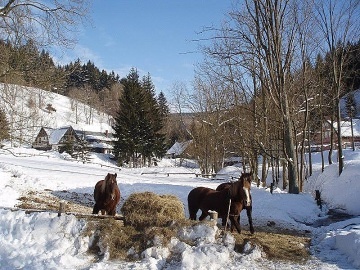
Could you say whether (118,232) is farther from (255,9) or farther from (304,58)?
(304,58)

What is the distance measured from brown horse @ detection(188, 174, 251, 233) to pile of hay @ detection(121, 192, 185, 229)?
1272 millimetres

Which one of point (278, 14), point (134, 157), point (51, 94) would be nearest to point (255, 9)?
point (278, 14)

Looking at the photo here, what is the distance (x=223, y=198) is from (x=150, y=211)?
7.43 ft

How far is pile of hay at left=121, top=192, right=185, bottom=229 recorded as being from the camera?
8.90m

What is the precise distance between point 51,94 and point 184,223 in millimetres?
7705

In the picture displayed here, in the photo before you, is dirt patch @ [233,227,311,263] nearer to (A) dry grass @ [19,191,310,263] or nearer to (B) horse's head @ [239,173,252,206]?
(A) dry grass @ [19,191,310,263]

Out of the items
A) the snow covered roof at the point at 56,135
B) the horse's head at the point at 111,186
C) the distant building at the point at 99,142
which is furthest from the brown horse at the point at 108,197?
the distant building at the point at 99,142

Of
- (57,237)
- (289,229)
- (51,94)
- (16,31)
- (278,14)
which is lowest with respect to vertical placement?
(289,229)

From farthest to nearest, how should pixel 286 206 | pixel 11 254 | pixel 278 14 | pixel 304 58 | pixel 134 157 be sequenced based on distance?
pixel 134 157
pixel 304 58
pixel 278 14
pixel 286 206
pixel 11 254

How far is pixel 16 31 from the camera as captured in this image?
1325 centimetres

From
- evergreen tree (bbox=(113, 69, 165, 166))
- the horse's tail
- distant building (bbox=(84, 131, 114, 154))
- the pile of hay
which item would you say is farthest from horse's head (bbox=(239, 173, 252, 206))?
distant building (bbox=(84, 131, 114, 154))

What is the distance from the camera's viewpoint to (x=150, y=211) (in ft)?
29.9

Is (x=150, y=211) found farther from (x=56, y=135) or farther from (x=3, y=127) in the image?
(x=56, y=135)

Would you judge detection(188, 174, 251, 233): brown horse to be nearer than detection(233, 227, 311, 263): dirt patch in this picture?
No
